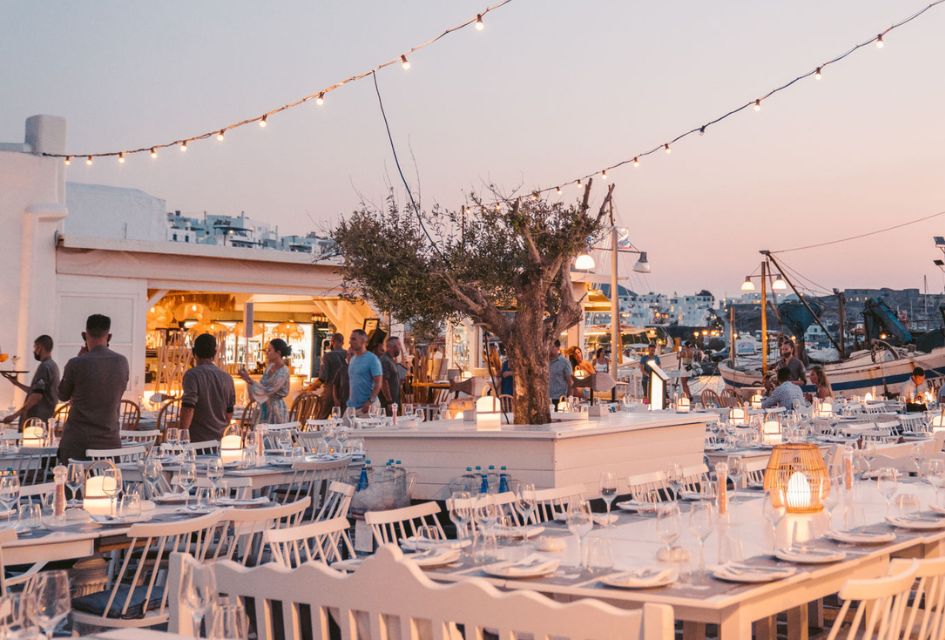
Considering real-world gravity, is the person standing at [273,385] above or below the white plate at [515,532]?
above

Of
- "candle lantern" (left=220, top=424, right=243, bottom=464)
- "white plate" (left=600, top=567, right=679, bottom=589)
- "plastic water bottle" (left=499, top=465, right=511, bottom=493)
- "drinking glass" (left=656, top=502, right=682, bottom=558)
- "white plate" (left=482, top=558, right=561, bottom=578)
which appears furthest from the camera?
"candle lantern" (left=220, top=424, right=243, bottom=464)

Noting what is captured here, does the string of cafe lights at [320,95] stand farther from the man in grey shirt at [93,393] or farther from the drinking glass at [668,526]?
the drinking glass at [668,526]

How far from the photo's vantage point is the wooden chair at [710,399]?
58.5ft

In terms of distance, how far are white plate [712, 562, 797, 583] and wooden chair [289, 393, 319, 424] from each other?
389 inches

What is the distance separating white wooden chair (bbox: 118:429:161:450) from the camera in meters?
10.5

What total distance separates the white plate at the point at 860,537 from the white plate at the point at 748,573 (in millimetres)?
696

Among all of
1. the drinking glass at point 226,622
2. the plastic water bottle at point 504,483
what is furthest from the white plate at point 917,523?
the drinking glass at point 226,622

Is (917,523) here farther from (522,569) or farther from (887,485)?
(522,569)

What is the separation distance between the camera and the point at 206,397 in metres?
9.00

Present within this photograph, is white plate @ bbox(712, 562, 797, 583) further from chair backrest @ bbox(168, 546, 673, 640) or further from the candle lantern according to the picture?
the candle lantern

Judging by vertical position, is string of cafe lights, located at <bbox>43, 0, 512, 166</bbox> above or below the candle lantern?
above

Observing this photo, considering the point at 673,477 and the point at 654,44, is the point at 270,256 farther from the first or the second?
the point at 673,477

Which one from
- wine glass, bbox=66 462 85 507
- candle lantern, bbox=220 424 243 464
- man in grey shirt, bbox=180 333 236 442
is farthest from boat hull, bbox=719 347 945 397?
wine glass, bbox=66 462 85 507

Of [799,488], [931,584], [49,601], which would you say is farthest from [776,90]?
[49,601]
